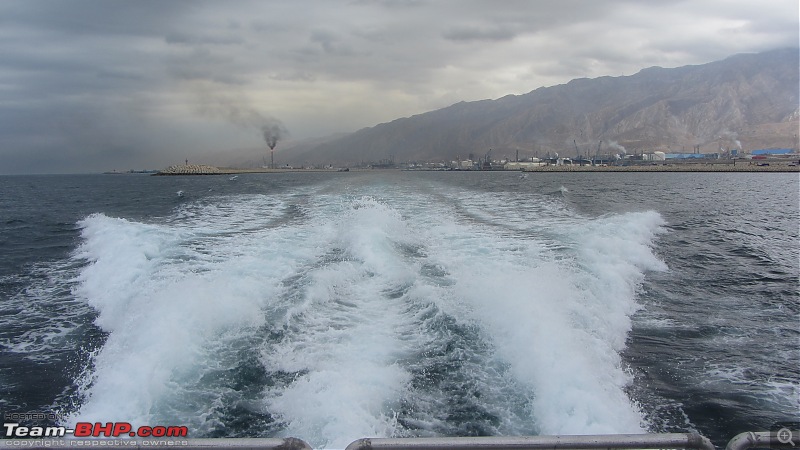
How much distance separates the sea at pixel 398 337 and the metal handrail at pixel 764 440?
3229 mm

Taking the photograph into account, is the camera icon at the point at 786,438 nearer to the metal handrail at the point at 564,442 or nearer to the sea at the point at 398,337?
the metal handrail at the point at 564,442

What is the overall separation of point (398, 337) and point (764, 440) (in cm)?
603

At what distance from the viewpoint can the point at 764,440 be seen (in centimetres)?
245

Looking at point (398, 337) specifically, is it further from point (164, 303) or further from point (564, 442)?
point (564, 442)

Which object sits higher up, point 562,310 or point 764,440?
point 764,440

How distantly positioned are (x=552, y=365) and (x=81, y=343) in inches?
336

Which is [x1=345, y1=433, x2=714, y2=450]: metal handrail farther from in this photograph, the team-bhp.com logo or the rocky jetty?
the rocky jetty

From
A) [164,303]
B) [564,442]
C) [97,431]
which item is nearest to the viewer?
[564,442]

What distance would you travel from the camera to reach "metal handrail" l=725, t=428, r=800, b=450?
2357 millimetres

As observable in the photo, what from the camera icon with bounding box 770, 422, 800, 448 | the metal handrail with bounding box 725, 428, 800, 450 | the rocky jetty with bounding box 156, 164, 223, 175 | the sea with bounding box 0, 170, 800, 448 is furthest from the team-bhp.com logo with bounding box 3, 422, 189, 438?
the rocky jetty with bounding box 156, 164, 223, 175

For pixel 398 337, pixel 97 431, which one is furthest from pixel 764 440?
pixel 398 337

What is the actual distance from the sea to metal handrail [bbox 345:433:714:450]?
3.19 metres

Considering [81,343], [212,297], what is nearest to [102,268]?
[81,343]

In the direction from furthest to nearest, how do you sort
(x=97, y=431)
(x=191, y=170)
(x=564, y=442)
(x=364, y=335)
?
(x=191, y=170), (x=364, y=335), (x=97, y=431), (x=564, y=442)
